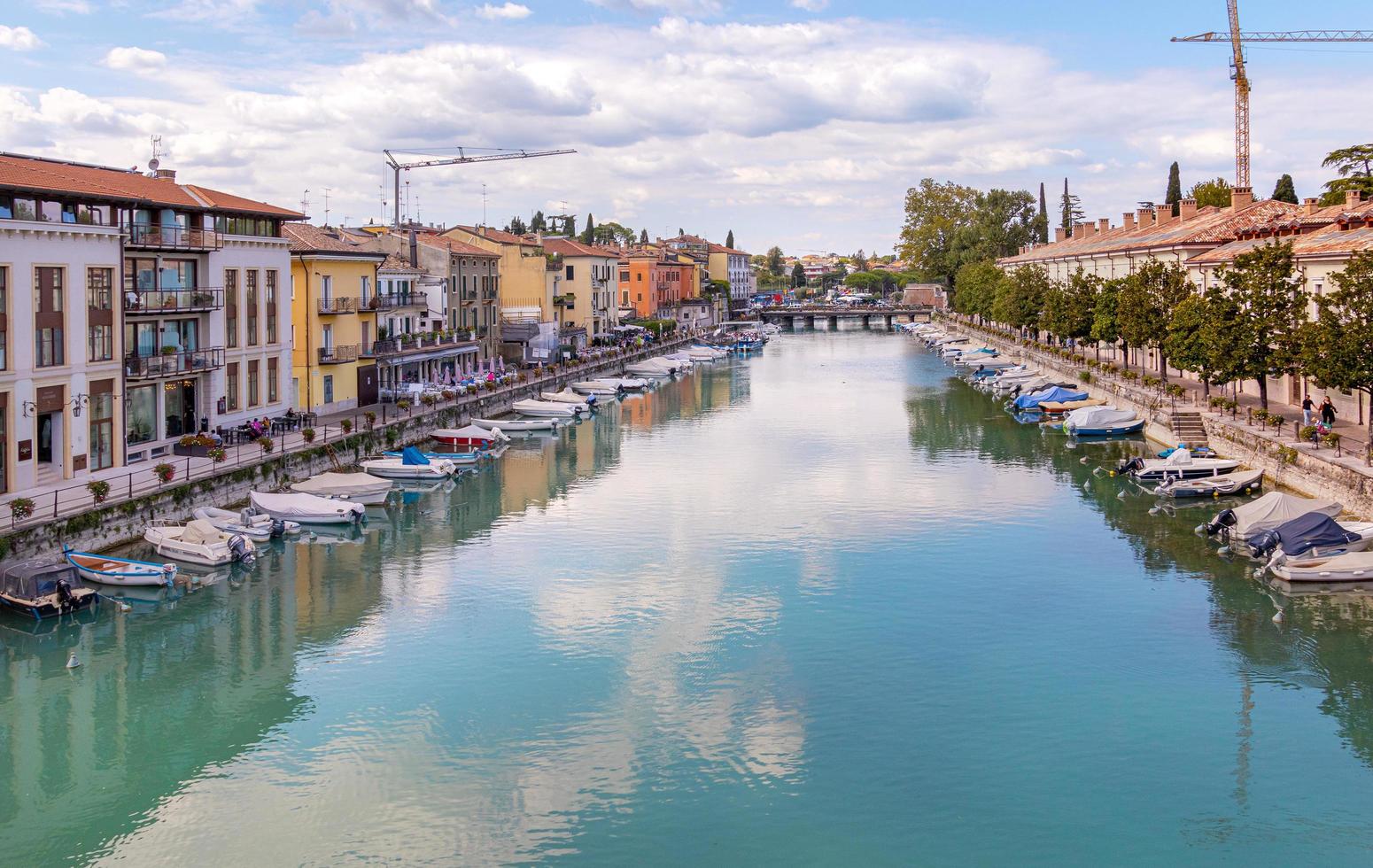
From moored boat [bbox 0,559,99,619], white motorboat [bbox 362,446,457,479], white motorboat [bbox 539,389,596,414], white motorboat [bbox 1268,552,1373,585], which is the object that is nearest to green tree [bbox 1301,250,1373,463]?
white motorboat [bbox 1268,552,1373,585]

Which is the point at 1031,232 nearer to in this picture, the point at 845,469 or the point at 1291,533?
the point at 845,469

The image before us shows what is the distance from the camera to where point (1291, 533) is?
3128 centimetres

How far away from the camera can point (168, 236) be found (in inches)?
1630

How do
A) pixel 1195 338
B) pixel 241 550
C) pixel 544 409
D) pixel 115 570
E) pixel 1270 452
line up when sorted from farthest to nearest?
pixel 544 409
pixel 1195 338
pixel 1270 452
pixel 241 550
pixel 115 570

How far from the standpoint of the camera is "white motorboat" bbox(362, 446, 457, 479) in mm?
46375

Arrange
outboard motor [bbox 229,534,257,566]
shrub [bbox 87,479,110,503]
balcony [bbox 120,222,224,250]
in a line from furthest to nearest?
balcony [bbox 120,222,224,250] → outboard motor [bbox 229,534,257,566] → shrub [bbox 87,479,110,503]

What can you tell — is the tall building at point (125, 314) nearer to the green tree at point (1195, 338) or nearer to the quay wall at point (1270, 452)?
the quay wall at point (1270, 452)

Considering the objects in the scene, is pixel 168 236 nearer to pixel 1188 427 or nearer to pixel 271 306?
pixel 271 306

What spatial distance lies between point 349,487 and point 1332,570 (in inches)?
1129

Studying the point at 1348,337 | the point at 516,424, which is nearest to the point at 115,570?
the point at 516,424

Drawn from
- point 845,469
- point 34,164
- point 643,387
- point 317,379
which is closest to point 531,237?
point 643,387

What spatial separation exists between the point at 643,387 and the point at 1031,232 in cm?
8876

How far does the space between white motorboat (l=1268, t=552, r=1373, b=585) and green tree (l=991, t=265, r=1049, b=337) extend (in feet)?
215

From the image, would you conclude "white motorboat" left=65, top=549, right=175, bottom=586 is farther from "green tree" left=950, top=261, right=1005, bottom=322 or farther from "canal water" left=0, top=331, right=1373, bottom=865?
"green tree" left=950, top=261, right=1005, bottom=322
